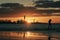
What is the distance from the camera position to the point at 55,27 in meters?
23.1

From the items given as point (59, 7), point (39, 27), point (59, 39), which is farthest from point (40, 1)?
point (59, 39)

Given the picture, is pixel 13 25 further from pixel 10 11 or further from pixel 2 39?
pixel 10 11

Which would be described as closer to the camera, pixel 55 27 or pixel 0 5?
pixel 55 27

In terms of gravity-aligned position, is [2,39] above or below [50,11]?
below

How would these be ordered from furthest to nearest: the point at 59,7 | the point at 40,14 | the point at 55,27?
the point at 59,7, the point at 40,14, the point at 55,27

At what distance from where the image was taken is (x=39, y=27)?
23.8 meters

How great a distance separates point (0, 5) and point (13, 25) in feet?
32.4

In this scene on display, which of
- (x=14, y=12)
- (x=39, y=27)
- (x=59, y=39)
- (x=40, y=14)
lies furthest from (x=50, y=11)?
(x=59, y=39)

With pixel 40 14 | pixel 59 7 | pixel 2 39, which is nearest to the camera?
pixel 2 39

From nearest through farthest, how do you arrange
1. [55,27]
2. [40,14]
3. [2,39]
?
[2,39] < [55,27] < [40,14]

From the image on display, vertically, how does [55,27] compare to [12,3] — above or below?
below

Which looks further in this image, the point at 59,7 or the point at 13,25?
the point at 59,7

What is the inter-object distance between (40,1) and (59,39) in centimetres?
1857

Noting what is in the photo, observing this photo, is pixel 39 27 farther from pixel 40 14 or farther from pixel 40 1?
pixel 40 1
